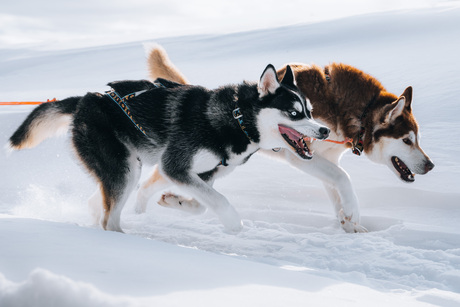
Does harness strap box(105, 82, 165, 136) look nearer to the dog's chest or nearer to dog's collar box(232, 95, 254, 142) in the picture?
the dog's chest

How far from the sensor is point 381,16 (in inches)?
647

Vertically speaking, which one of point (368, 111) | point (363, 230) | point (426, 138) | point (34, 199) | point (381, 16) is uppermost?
point (381, 16)

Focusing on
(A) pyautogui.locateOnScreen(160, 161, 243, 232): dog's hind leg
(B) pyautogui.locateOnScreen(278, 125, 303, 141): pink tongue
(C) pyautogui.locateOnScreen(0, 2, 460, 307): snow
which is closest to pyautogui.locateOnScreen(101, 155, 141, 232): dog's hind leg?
(C) pyautogui.locateOnScreen(0, 2, 460, 307): snow

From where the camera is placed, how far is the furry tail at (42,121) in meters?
3.54

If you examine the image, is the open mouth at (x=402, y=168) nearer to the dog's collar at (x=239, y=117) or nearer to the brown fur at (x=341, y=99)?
the brown fur at (x=341, y=99)

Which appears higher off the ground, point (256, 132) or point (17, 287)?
point (256, 132)

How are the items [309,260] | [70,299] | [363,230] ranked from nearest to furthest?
[70,299] → [309,260] → [363,230]

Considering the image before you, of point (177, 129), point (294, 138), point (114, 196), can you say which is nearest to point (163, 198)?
point (114, 196)

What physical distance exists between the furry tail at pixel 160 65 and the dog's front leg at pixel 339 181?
127 cm

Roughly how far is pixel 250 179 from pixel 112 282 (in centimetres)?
358

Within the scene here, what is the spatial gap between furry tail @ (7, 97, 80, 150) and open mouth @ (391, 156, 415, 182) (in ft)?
8.14

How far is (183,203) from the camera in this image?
400 centimetres

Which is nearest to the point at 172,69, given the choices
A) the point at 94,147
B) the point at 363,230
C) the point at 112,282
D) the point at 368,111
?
the point at 94,147

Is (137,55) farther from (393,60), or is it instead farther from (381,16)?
(393,60)
